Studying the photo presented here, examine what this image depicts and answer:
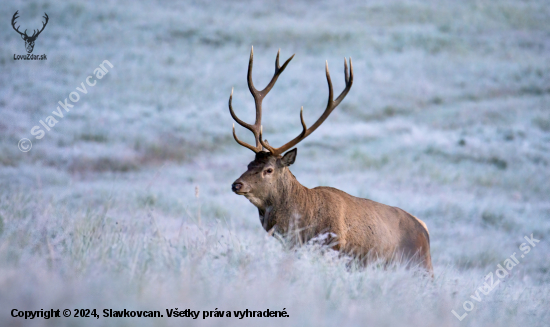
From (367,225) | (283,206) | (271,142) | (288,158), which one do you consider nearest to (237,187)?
(283,206)

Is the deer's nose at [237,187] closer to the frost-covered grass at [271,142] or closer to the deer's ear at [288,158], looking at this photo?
the frost-covered grass at [271,142]

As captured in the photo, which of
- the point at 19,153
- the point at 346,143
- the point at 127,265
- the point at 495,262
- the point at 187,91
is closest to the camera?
the point at 127,265

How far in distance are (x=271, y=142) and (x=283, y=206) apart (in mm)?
14461

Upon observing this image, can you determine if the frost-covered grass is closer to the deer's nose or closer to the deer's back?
the deer's nose

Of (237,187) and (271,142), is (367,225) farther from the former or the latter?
(271,142)

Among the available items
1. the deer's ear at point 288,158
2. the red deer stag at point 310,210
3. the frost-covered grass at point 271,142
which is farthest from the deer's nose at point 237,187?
the deer's ear at point 288,158

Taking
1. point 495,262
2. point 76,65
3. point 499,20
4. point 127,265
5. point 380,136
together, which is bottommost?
point 495,262

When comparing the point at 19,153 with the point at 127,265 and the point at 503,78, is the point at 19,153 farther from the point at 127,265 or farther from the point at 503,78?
the point at 503,78

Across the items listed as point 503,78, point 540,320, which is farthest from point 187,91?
point 540,320

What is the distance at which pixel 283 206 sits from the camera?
23.0ft

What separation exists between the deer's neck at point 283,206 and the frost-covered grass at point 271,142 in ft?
1.83

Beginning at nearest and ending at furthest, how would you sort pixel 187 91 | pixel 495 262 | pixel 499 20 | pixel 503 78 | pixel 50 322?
pixel 50 322, pixel 495 262, pixel 187 91, pixel 503 78, pixel 499 20

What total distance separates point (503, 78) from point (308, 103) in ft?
45.4

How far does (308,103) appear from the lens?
2892cm
